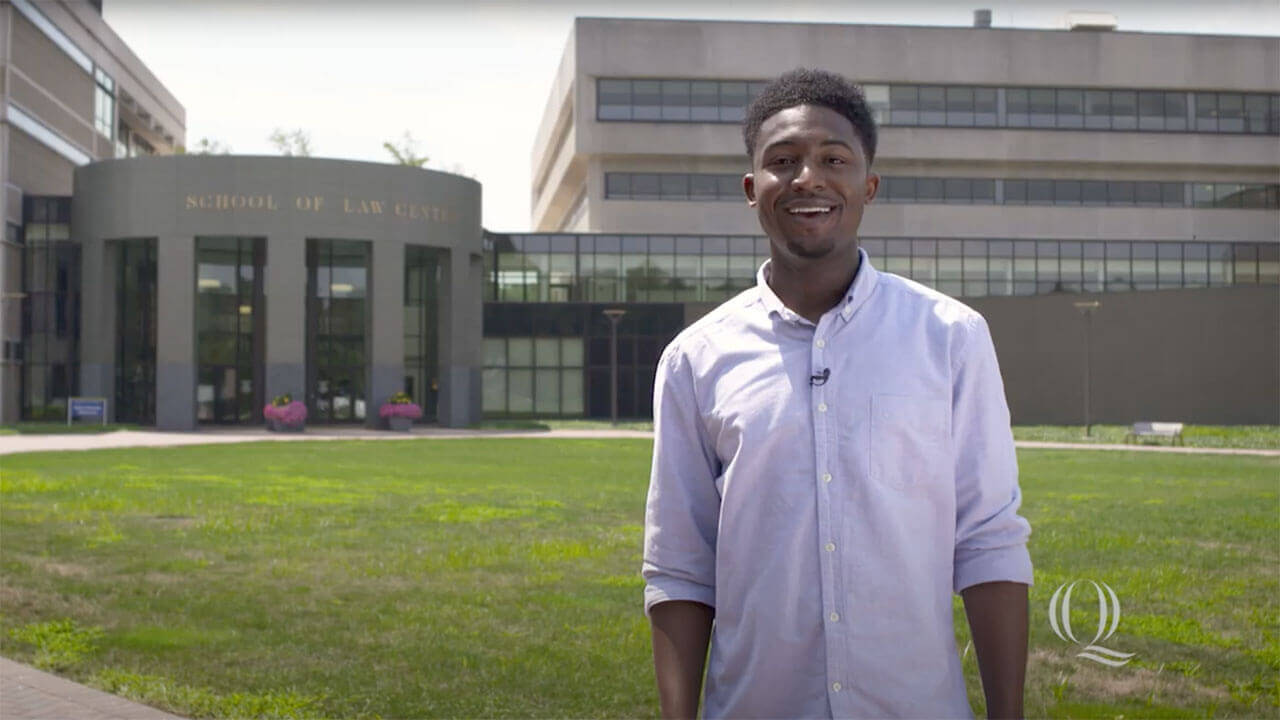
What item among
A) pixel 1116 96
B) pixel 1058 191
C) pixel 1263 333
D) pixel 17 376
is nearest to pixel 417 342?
pixel 17 376

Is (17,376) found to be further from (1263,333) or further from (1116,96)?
(1116,96)

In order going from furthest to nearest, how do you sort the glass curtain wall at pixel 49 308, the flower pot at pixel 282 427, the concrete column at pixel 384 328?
the glass curtain wall at pixel 49 308, the concrete column at pixel 384 328, the flower pot at pixel 282 427

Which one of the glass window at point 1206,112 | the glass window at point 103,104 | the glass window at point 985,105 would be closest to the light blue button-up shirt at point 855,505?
the glass window at point 103,104

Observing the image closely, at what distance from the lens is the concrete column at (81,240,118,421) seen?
47.6 metres

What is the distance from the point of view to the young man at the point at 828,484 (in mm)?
2629

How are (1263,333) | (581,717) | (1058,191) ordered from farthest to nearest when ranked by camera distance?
(1058,191) → (1263,333) → (581,717)

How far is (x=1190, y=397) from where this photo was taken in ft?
155

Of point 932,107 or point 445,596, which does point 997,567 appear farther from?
point 932,107

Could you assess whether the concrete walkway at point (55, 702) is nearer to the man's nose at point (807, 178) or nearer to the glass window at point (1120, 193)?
the man's nose at point (807, 178)

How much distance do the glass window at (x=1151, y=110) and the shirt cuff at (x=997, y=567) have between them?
237ft

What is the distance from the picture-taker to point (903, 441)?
2666 mm

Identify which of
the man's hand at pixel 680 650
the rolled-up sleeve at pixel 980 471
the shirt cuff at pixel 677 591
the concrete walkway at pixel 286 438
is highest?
the rolled-up sleeve at pixel 980 471

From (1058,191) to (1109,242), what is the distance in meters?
9.53

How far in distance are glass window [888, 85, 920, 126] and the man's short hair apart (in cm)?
6689
